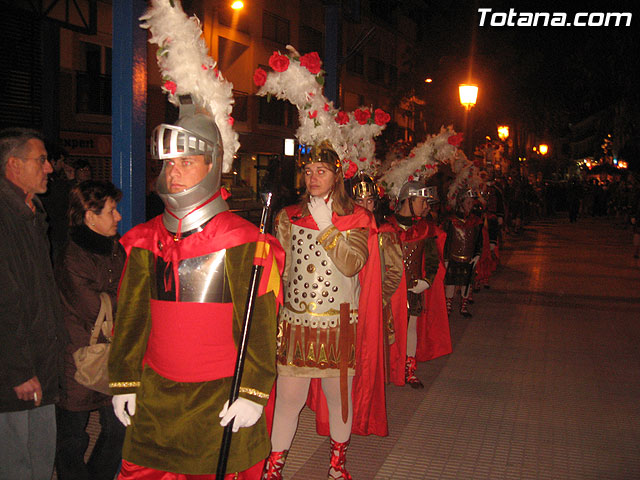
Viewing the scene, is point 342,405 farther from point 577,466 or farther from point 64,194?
point 64,194

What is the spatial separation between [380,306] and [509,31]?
16035 millimetres

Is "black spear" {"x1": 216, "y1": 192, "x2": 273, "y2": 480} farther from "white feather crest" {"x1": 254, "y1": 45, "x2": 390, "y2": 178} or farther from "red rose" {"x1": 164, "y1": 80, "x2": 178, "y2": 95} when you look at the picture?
"white feather crest" {"x1": 254, "y1": 45, "x2": 390, "y2": 178}

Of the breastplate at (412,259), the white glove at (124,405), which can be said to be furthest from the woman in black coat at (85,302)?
the breastplate at (412,259)

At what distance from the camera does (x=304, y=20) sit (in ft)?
97.9

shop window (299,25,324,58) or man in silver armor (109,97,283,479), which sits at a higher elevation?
shop window (299,25,324,58)

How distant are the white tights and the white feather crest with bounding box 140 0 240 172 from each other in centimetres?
154

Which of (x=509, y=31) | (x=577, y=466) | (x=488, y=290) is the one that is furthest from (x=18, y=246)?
(x=509, y=31)

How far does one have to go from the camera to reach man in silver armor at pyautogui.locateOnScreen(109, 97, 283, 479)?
269cm

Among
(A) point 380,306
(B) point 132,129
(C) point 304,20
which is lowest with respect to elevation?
(A) point 380,306

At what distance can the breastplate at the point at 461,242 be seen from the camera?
9062mm

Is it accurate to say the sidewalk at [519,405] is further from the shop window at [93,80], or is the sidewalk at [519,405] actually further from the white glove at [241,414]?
the shop window at [93,80]

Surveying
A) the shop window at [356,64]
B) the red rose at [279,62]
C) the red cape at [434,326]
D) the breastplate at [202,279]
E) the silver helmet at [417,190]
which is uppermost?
the shop window at [356,64]

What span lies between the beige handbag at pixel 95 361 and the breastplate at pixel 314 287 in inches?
44.7

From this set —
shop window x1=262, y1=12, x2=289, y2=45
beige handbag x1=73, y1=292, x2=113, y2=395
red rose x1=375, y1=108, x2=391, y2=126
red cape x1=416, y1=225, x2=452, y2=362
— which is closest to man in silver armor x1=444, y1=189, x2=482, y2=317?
red cape x1=416, y1=225, x2=452, y2=362
